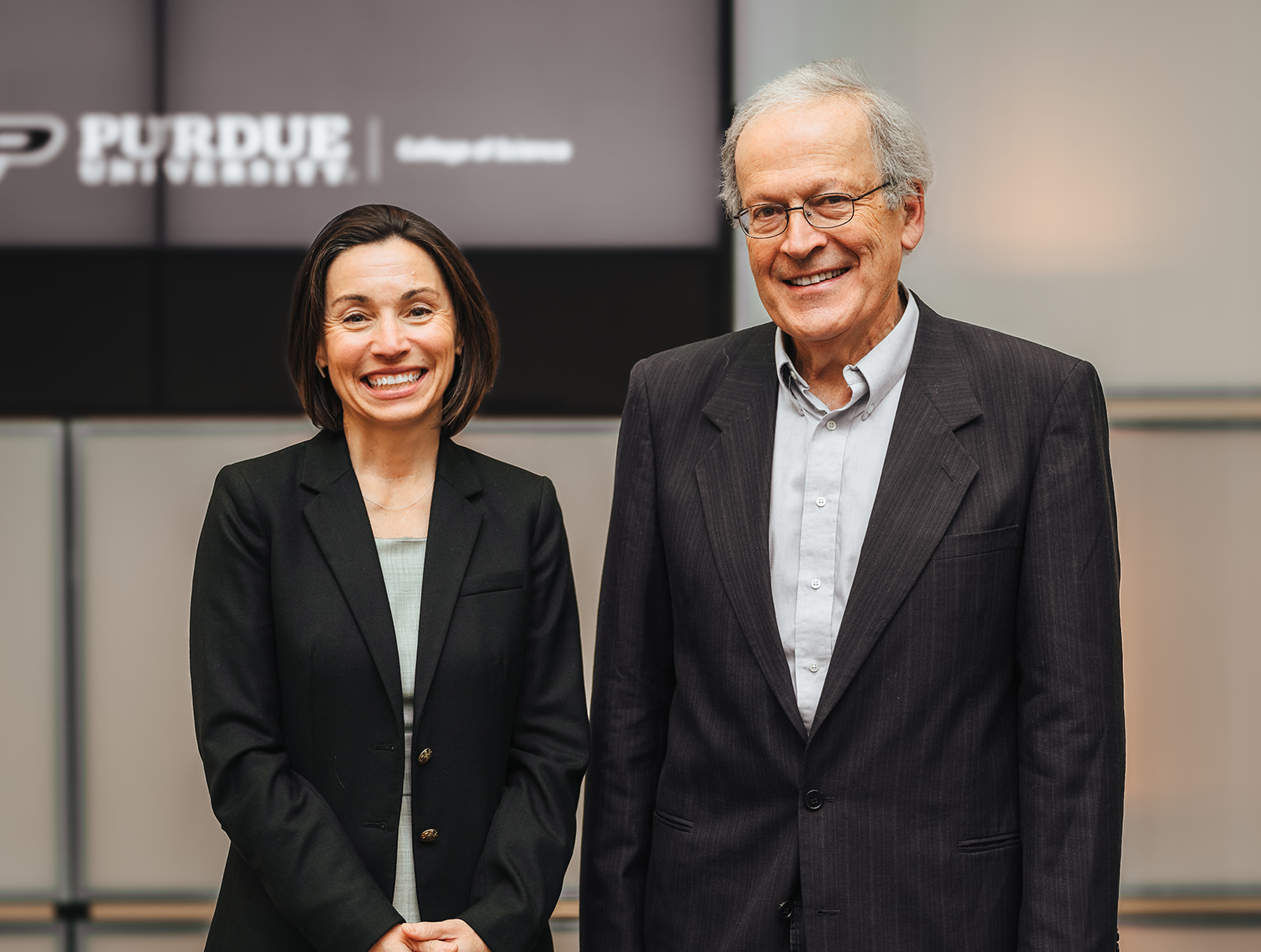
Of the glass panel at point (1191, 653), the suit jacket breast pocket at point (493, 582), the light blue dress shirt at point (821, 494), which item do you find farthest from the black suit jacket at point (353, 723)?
the glass panel at point (1191, 653)

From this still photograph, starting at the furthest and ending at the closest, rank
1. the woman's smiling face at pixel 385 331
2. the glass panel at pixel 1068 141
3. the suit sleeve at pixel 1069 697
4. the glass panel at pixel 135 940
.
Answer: the glass panel at pixel 135 940 → the glass panel at pixel 1068 141 → the woman's smiling face at pixel 385 331 → the suit sleeve at pixel 1069 697

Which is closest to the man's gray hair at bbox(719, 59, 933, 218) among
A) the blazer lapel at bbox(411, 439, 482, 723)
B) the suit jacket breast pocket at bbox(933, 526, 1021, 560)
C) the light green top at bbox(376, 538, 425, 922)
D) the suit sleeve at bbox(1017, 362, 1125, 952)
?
the suit sleeve at bbox(1017, 362, 1125, 952)

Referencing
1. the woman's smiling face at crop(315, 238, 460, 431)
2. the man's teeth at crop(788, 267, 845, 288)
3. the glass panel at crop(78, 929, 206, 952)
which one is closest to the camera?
the man's teeth at crop(788, 267, 845, 288)

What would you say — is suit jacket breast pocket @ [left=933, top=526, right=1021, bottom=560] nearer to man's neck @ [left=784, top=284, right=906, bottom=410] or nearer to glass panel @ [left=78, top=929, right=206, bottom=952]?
man's neck @ [left=784, top=284, right=906, bottom=410]

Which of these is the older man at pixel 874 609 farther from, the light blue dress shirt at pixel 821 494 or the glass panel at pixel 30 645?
the glass panel at pixel 30 645

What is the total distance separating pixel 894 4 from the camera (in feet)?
10.2

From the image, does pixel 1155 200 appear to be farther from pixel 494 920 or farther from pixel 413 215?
pixel 494 920

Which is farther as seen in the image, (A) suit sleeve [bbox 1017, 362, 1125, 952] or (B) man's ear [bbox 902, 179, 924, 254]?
(B) man's ear [bbox 902, 179, 924, 254]

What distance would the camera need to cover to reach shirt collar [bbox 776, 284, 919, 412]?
5.88 ft

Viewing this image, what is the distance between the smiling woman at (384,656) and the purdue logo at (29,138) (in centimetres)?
168

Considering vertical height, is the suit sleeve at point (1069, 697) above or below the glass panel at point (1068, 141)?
below

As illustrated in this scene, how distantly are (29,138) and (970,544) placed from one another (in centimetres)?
272

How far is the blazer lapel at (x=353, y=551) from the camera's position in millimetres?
1797

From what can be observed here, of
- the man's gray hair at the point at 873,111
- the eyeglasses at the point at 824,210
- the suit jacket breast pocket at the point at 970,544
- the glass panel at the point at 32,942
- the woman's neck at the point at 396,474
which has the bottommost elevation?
the glass panel at the point at 32,942
